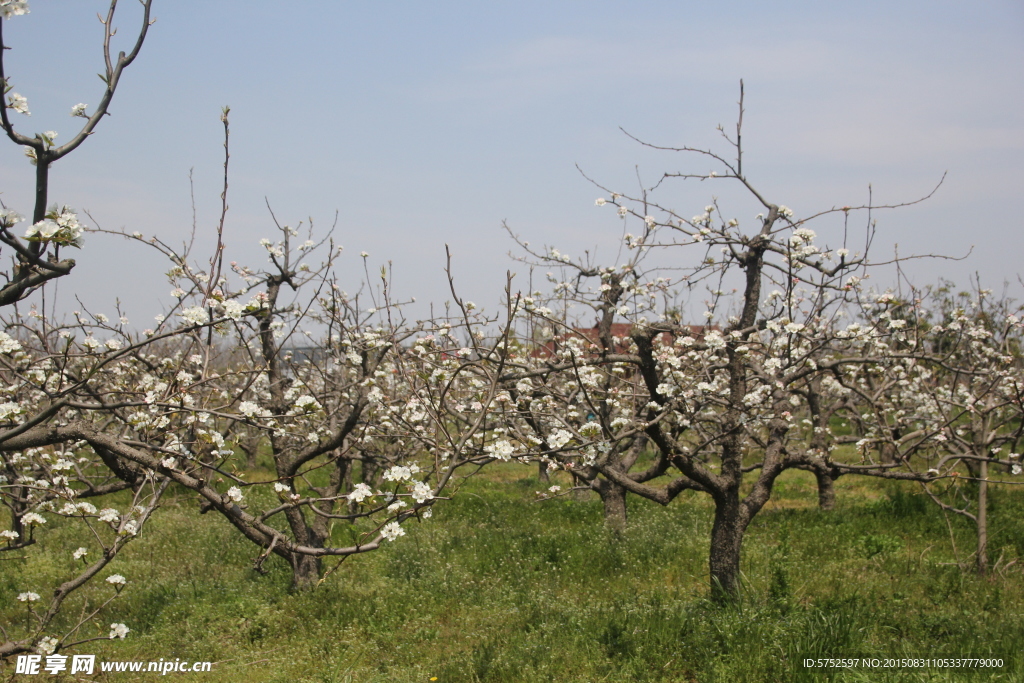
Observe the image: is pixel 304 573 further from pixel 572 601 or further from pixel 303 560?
pixel 572 601

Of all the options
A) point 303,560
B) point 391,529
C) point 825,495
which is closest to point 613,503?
point 825,495

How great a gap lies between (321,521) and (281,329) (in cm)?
227

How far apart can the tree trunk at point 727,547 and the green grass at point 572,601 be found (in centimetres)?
19

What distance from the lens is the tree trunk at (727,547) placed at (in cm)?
609

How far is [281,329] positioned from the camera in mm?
7582

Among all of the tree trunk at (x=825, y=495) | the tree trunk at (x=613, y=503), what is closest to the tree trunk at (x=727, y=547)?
the tree trunk at (x=613, y=503)

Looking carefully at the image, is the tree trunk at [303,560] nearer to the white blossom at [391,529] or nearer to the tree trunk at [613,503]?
the tree trunk at [613,503]

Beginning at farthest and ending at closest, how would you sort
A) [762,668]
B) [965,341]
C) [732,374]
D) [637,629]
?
[965,341] → [732,374] → [637,629] → [762,668]

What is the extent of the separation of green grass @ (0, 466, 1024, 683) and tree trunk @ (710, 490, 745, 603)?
0.64 feet

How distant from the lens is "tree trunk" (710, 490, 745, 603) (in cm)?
609

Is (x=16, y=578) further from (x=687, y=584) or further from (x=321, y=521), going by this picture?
(x=687, y=584)

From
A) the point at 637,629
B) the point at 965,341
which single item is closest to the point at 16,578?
the point at 637,629

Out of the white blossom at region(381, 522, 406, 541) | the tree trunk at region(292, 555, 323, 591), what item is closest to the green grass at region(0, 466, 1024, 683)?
the tree trunk at region(292, 555, 323, 591)

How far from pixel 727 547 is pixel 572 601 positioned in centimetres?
171
